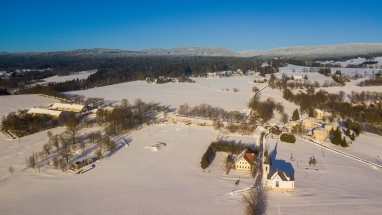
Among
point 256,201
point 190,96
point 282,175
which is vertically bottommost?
point 256,201

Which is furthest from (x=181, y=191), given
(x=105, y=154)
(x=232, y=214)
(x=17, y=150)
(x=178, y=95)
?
(x=178, y=95)

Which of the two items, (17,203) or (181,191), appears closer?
(17,203)

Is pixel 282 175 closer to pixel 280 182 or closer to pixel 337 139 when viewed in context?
pixel 280 182

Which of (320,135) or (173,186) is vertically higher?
(320,135)

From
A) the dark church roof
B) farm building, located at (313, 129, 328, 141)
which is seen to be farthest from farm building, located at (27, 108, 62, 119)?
farm building, located at (313, 129, 328, 141)

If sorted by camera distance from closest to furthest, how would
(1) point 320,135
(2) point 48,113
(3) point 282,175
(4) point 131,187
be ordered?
(3) point 282,175, (4) point 131,187, (1) point 320,135, (2) point 48,113

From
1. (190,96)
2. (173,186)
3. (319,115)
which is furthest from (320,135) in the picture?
(190,96)

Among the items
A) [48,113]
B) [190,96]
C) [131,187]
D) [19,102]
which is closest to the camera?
[131,187]

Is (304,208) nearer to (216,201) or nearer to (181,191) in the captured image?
(216,201)

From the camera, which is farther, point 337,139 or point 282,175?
point 337,139
